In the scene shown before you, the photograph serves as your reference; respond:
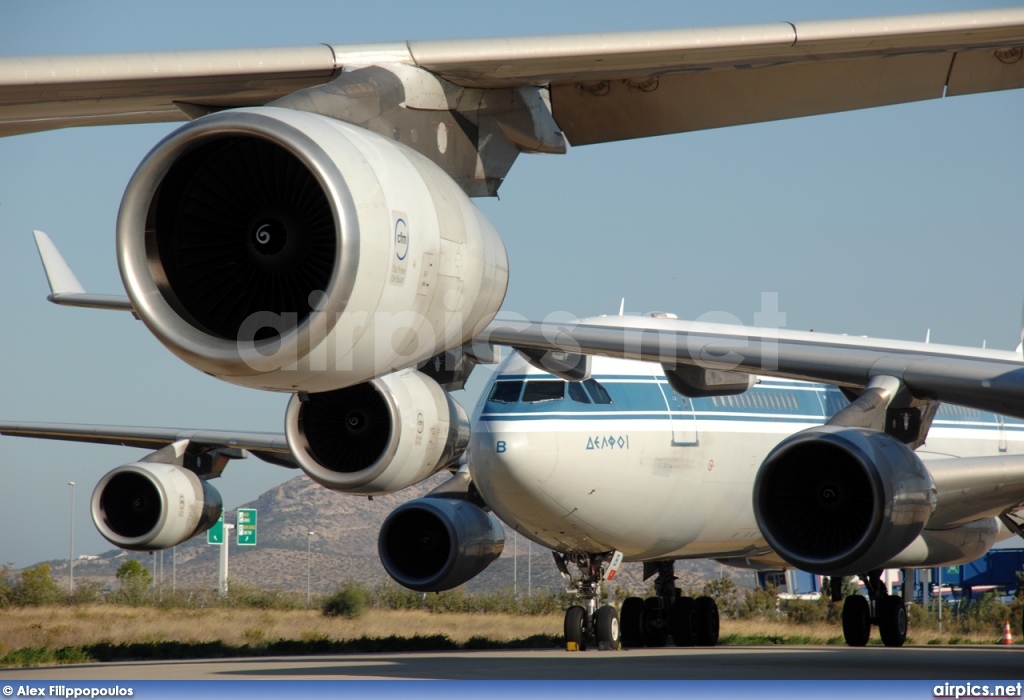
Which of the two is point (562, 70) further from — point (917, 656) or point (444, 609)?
point (444, 609)

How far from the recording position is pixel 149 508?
1299 centimetres

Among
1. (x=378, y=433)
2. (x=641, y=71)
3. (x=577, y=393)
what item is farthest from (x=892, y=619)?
(x=641, y=71)

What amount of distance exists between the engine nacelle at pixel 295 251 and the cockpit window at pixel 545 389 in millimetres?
8557

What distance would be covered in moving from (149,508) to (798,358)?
7.73m

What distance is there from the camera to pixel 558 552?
1298 cm

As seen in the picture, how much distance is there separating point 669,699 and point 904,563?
11.9 meters

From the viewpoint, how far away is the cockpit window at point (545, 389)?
12.3 metres

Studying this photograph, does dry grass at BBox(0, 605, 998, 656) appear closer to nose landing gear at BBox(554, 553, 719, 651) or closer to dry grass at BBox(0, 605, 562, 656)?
dry grass at BBox(0, 605, 562, 656)

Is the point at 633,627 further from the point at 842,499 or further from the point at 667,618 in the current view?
the point at 842,499

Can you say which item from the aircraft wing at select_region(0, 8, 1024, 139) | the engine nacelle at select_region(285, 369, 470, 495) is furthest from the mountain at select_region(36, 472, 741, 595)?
the aircraft wing at select_region(0, 8, 1024, 139)

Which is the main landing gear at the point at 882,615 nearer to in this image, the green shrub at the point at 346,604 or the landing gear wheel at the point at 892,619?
the landing gear wheel at the point at 892,619

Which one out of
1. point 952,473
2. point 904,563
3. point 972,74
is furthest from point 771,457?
point 904,563

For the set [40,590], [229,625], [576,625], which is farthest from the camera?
[40,590]

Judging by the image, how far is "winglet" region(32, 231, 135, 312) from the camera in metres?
9.44
